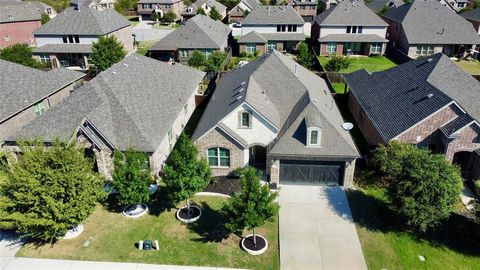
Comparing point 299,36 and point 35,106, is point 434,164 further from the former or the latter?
point 299,36

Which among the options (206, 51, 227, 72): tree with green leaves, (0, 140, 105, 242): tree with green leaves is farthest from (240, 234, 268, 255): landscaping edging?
(206, 51, 227, 72): tree with green leaves

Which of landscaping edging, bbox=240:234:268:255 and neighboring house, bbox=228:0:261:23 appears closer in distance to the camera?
landscaping edging, bbox=240:234:268:255

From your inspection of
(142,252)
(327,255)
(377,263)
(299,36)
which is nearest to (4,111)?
(142,252)

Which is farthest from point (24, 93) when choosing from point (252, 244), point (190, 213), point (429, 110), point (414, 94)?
point (429, 110)

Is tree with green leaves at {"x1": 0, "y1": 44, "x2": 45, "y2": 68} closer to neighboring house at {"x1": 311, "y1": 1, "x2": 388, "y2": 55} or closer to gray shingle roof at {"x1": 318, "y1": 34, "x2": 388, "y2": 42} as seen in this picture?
neighboring house at {"x1": 311, "y1": 1, "x2": 388, "y2": 55}

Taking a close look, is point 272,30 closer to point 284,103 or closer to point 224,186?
point 284,103
